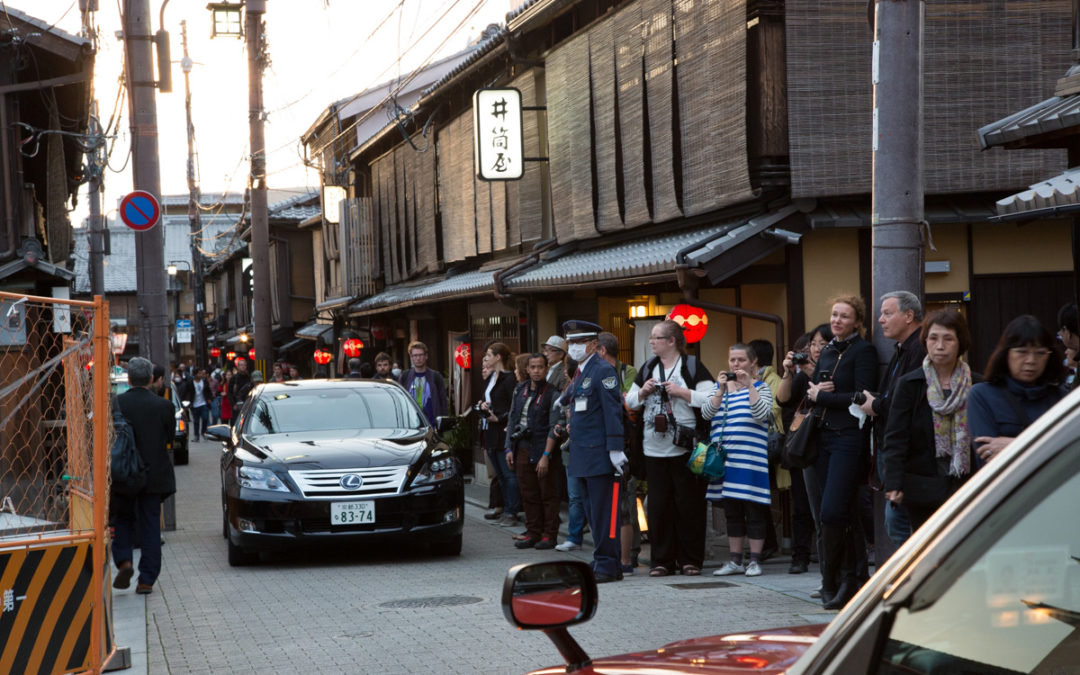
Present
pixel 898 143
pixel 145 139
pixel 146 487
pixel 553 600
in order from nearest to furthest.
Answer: pixel 553 600, pixel 898 143, pixel 146 487, pixel 145 139

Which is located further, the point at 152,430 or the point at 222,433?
the point at 222,433

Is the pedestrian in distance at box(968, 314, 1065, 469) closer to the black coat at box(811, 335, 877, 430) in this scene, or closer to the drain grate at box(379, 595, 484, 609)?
the black coat at box(811, 335, 877, 430)

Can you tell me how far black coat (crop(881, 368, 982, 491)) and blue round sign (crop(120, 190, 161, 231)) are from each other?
33.7ft

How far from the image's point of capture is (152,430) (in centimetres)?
1001

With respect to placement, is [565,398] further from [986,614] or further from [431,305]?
[431,305]

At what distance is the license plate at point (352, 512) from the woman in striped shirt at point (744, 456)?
3.18m

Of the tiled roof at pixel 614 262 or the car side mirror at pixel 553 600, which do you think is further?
the tiled roof at pixel 614 262

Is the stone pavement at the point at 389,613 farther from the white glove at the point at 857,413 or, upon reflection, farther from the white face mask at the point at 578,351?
the white face mask at the point at 578,351

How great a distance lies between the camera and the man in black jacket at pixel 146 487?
9781mm

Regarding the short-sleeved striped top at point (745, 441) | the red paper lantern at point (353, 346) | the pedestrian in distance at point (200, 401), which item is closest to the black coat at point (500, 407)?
the short-sleeved striped top at point (745, 441)

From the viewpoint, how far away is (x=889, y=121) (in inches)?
274

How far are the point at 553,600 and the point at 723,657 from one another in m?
0.39

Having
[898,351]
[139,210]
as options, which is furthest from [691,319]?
[139,210]

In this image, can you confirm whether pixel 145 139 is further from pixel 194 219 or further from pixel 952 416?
pixel 194 219
